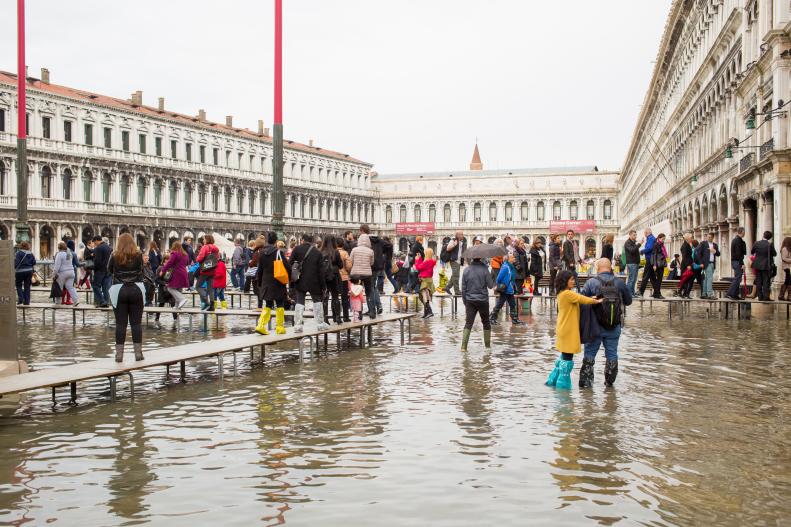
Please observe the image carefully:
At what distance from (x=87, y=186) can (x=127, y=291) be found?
55976 millimetres

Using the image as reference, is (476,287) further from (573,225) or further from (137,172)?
(573,225)

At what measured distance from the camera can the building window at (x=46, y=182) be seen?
5866cm

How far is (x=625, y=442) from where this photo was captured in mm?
7180

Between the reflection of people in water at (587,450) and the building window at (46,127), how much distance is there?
185 feet

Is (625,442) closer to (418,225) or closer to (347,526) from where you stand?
(347,526)

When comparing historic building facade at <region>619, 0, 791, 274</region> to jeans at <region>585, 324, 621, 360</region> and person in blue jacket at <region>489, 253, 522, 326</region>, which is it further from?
jeans at <region>585, 324, 621, 360</region>

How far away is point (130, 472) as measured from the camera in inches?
247

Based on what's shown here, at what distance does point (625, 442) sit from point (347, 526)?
9.78 ft

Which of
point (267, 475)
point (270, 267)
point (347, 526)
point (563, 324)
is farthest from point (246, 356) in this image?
point (347, 526)

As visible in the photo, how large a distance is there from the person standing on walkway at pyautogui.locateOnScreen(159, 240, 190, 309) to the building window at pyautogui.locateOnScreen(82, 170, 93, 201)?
47.3 metres

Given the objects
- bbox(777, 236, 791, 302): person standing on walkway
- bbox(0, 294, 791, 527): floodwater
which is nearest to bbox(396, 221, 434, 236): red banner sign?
bbox(777, 236, 791, 302): person standing on walkway

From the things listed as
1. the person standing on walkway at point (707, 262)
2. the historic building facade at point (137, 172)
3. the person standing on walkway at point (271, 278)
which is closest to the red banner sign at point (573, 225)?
the historic building facade at point (137, 172)

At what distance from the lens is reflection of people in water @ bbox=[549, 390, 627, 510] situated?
5.92m

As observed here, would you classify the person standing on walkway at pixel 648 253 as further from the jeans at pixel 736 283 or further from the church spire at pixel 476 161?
the church spire at pixel 476 161
